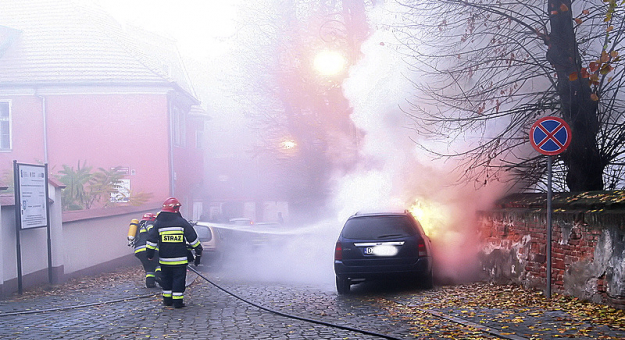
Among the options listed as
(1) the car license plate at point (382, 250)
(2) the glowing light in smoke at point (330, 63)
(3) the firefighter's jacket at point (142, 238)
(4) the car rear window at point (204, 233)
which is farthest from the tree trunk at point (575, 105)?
(4) the car rear window at point (204, 233)

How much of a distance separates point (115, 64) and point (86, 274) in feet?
57.9

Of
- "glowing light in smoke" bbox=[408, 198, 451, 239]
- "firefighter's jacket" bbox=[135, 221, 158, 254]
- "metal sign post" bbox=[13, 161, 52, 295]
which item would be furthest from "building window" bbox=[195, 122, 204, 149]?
"firefighter's jacket" bbox=[135, 221, 158, 254]

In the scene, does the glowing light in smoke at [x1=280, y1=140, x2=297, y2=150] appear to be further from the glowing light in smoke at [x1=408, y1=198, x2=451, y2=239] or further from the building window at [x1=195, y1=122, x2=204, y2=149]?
the glowing light in smoke at [x1=408, y1=198, x2=451, y2=239]

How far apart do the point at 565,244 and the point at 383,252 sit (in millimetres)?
3168

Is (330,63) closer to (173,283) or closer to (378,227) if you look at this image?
(378,227)

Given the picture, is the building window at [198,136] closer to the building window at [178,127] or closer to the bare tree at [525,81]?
the building window at [178,127]

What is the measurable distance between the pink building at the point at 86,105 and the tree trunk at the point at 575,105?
22.7m

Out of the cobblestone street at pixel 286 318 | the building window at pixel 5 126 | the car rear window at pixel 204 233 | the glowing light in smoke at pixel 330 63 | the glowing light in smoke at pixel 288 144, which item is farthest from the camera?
the glowing light in smoke at pixel 288 144

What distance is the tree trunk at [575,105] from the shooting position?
1134 centimetres

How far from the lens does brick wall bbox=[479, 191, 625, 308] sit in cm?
904

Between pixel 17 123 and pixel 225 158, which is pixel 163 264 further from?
pixel 225 158

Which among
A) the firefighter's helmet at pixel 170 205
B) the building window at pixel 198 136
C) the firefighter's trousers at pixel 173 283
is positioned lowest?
the firefighter's trousers at pixel 173 283

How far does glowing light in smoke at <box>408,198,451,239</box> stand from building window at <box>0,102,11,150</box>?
22.5 m

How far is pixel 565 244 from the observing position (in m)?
10.1
